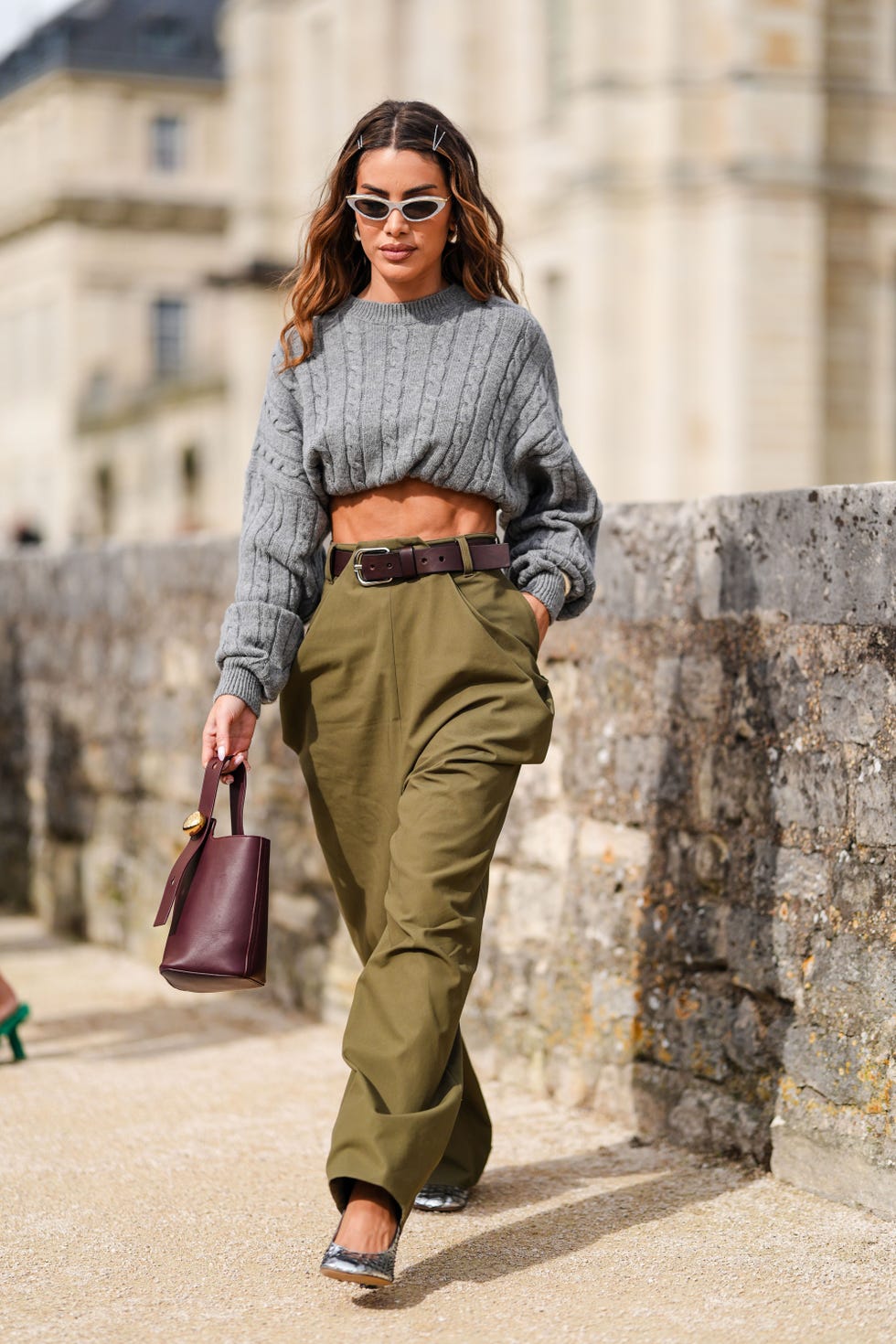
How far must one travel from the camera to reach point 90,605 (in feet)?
25.5

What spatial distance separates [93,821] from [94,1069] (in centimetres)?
242

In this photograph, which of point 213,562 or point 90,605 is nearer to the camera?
point 213,562

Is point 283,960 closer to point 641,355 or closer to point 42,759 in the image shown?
point 42,759

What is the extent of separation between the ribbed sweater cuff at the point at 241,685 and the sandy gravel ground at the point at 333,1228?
101cm

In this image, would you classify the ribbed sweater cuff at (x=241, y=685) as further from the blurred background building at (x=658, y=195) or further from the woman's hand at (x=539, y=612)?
the blurred background building at (x=658, y=195)

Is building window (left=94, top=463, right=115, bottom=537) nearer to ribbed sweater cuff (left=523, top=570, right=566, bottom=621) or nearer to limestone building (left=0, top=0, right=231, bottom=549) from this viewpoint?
limestone building (left=0, top=0, right=231, bottom=549)

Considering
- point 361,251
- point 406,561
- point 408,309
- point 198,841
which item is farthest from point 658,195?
point 198,841

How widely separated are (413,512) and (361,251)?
546mm

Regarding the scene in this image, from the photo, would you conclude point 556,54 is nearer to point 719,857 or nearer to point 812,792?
point 719,857

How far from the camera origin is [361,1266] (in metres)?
3.37

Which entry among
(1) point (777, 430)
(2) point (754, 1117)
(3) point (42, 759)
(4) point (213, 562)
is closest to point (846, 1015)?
(2) point (754, 1117)

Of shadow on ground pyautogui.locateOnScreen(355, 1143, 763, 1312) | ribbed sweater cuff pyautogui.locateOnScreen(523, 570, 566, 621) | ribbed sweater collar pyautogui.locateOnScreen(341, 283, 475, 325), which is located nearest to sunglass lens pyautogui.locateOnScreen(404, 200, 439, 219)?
ribbed sweater collar pyautogui.locateOnScreen(341, 283, 475, 325)

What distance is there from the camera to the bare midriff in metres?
3.69

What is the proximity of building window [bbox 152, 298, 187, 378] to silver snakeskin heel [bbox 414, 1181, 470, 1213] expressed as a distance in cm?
5172
